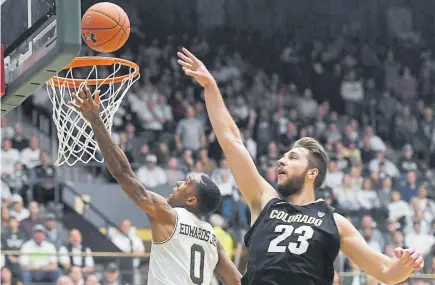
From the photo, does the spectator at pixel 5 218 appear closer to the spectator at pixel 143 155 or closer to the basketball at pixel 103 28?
the spectator at pixel 143 155

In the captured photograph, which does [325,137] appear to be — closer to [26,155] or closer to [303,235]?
[26,155]

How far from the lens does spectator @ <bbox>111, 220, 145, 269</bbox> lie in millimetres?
13539

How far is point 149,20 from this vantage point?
20.0 metres

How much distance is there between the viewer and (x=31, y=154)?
14.5 m

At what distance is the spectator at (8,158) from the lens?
14016 mm

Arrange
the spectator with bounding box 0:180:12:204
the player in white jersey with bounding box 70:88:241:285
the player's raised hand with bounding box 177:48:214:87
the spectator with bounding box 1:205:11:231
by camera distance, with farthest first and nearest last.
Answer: the spectator with bounding box 0:180:12:204 → the spectator with bounding box 1:205:11:231 → the player in white jersey with bounding box 70:88:241:285 → the player's raised hand with bounding box 177:48:214:87

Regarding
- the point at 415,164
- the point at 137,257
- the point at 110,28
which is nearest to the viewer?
the point at 110,28

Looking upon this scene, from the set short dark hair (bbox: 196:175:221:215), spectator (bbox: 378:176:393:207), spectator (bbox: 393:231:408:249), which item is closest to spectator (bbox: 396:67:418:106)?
spectator (bbox: 378:176:393:207)

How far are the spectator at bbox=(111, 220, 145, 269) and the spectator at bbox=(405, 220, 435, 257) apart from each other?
397cm

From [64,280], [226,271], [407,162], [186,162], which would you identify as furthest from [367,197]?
[226,271]

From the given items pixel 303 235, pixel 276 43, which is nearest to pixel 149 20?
pixel 276 43

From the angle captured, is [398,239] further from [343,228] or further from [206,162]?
[343,228]

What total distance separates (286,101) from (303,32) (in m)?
2.70

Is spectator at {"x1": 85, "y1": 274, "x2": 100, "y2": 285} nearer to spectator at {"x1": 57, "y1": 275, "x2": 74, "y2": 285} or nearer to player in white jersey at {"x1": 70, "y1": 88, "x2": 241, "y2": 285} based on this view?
spectator at {"x1": 57, "y1": 275, "x2": 74, "y2": 285}
